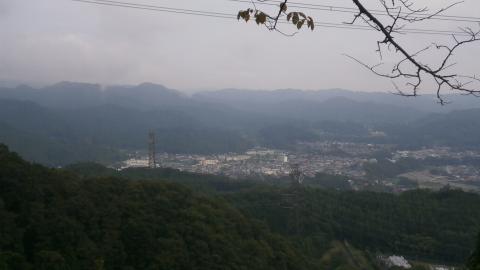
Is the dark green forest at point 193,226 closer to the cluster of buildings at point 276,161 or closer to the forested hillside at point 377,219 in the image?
the forested hillside at point 377,219

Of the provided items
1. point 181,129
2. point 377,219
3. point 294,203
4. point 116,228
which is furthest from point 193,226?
point 181,129

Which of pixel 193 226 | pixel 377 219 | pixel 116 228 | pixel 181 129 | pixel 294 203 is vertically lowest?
pixel 377 219

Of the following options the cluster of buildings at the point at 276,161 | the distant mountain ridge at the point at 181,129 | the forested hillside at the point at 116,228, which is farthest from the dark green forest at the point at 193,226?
the distant mountain ridge at the point at 181,129

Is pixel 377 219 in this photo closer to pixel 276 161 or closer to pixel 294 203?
pixel 294 203

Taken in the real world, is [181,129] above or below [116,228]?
above

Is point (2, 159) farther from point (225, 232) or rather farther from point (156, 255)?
point (225, 232)

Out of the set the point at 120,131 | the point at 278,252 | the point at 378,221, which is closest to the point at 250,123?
the point at 120,131

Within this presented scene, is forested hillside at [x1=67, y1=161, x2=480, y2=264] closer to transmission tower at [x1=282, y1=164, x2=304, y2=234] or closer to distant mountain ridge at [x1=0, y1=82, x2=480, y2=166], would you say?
transmission tower at [x1=282, y1=164, x2=304, y2=234]

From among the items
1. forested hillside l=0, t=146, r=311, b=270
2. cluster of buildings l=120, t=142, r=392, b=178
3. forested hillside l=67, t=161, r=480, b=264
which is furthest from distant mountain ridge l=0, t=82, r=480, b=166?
forested hillside l=0, t=146, r=311, b=270
